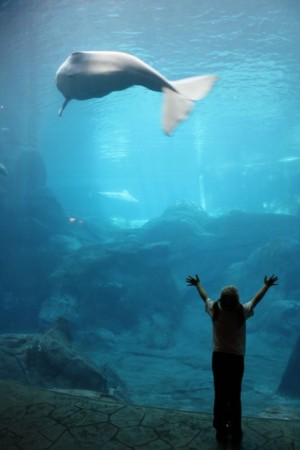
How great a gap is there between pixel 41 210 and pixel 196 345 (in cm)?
1684

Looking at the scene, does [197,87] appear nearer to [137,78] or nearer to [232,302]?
[137,78]

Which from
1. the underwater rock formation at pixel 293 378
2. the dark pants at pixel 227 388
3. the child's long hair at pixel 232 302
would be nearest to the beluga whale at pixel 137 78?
the child's long hair at pixel 232 302

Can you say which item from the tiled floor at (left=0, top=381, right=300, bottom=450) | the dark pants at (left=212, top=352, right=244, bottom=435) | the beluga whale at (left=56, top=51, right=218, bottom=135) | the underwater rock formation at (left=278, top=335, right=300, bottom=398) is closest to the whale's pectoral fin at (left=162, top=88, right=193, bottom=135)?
the beluga whale at (left=56, top=51, right=218, bottom=135)

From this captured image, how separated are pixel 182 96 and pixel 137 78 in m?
0.72

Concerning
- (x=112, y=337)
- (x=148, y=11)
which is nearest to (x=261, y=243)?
(x=112, y=337)

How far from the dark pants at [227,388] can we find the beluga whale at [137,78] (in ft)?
10.6

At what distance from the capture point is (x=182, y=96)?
4.98 metres

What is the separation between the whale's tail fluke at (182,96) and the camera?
4.95 m

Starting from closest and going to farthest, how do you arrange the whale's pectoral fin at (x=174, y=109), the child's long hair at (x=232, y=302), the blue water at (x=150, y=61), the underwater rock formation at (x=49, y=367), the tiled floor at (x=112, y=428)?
1. the child's long hair at (x=232, y=302)
2. the tiled floor at (x=112, y=428)
3. the whale's pectoral fin at (x=174, y=109)
4. the underwater rock formation at (x=49, y=367)
5. the blue water at (x=150, y=61)

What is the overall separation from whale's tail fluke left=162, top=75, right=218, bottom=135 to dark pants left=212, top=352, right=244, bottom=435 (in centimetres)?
324

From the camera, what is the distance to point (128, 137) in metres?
38.5

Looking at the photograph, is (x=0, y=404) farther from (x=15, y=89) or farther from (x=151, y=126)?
(x=151, y=126)

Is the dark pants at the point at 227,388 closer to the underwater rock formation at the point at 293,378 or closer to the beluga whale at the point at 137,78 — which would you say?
the beluga whale at the point at 137,78

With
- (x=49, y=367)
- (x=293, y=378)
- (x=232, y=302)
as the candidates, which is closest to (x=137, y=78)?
(x=232, y=302)
